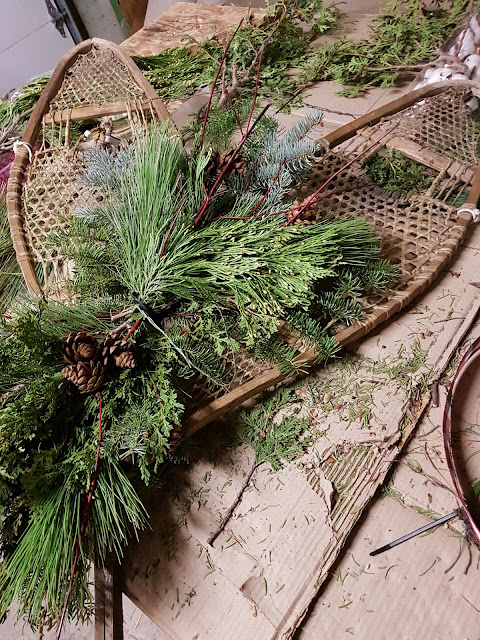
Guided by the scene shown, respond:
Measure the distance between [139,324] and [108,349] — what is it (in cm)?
8

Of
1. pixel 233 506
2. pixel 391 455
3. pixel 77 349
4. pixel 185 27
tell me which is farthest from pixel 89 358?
pixel 185 27

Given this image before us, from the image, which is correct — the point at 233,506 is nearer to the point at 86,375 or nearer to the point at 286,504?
the point at 286,504

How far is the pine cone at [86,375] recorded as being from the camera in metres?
0.69

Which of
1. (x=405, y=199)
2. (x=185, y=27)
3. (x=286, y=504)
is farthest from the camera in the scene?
(x=185, y=27)

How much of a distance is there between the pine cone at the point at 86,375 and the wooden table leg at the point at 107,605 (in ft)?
1.03

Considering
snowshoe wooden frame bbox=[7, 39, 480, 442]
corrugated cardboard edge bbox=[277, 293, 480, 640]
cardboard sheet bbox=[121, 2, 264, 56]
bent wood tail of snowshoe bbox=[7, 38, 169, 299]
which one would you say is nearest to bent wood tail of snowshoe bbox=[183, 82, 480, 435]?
snowshoe wooden frame bbox=[7, 39, 480, 442]

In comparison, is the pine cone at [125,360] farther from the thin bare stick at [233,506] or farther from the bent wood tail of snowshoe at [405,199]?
the thin bare stick at [233,506]

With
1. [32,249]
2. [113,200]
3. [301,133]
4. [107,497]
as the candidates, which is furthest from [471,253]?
[32,249]

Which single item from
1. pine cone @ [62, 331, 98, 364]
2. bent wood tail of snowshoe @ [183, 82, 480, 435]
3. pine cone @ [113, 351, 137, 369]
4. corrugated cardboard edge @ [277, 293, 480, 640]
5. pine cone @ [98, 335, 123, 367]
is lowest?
corrugated cardboard edge @ [277, 293, 480, 640]

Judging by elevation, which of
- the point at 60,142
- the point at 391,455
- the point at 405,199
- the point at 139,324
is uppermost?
the point at 60,142

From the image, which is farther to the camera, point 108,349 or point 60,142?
point 60,142

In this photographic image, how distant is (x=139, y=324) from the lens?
792 millimetres

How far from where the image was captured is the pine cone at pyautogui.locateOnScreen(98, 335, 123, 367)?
73 cm

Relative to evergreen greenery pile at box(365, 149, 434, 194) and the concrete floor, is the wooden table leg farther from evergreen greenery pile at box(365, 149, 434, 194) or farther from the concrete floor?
evergreen greenery pile at box(365, 149, 434, 194)
